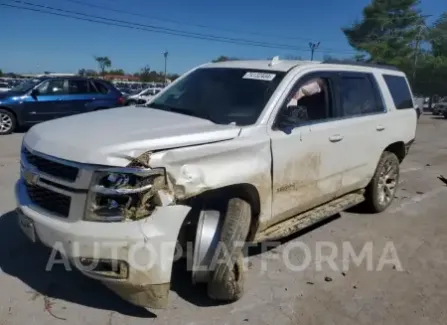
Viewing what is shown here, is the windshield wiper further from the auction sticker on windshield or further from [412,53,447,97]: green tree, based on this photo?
[412,53,447,97]: green tree

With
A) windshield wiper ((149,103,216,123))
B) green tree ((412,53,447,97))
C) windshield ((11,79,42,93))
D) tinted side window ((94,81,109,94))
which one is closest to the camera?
windshield wiper ((149,103,216,123))

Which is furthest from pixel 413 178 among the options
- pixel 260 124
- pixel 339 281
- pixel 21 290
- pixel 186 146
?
pixel 21 290

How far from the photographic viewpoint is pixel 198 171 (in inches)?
121

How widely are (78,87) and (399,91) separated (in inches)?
395

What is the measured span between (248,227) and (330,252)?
4.36ft

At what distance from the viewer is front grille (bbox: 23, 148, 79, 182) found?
2868 mm

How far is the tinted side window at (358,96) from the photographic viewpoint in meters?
4.72

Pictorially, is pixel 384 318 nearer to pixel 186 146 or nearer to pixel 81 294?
pixel 186 146

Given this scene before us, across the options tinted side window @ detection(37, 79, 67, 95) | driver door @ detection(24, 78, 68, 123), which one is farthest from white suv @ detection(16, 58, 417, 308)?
tinted side window @ detection(37, 79, 67, 95)

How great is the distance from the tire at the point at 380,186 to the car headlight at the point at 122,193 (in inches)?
137

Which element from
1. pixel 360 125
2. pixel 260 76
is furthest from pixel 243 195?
pixel 360 125

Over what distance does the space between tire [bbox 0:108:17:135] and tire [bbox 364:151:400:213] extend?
1031 centimetres

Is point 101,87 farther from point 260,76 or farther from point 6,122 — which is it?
point 260,76

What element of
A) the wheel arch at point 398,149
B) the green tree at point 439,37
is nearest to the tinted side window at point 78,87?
the wheel arch at point 398,149
